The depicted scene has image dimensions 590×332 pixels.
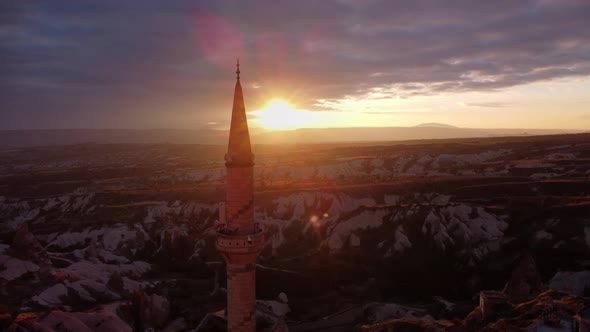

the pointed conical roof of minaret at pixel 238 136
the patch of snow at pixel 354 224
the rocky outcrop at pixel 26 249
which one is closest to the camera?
the pointed conical roof of minaret at pixel 238 136

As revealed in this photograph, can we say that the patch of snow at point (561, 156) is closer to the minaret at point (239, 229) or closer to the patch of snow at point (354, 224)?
the patch of snow at point (354, 224)

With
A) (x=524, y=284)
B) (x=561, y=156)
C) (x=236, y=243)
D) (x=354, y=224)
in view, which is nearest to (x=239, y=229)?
(x=236, y=243)

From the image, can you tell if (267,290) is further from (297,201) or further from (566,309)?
(566,309)

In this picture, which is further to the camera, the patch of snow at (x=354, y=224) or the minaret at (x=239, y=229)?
the patch of snow at (x=354, y=224)

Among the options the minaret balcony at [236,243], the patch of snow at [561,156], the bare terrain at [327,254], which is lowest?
the bare terrain at [327,254]

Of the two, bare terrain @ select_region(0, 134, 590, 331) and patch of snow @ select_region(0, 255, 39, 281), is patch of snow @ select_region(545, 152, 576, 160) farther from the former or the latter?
patch of snow @ select_region(0, 255, 39, 281)

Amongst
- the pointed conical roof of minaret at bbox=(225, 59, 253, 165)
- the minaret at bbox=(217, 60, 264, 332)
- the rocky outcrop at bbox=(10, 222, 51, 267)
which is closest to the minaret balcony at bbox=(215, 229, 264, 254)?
the minaret at bbox=(217, 60, 264, 332)

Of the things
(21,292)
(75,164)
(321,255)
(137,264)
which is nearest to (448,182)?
(321,255)

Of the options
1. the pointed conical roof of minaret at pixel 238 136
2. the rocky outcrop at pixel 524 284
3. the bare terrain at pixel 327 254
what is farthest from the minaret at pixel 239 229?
the rocky outcrop at pixel 524 284

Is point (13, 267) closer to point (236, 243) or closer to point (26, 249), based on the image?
point (26, 249)
